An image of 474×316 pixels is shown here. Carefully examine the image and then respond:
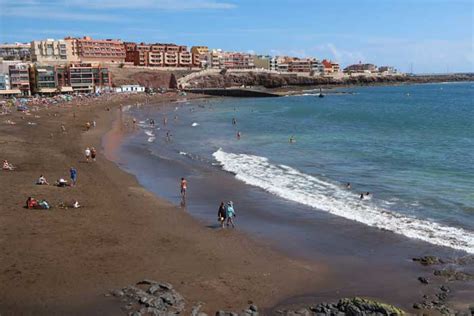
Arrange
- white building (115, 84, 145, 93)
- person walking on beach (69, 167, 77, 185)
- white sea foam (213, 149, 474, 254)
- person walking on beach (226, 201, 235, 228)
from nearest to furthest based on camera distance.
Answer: white sea foam (213, 149, 474, 254), person walking on beach (226, 201, 235, 228), person walking on beach (69, 167, 77, 185), white building (115, 84, 145, 93)

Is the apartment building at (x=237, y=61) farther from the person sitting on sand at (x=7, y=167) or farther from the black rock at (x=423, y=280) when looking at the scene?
the black rock at (x=423, y=280)

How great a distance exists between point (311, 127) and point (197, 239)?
37.6m

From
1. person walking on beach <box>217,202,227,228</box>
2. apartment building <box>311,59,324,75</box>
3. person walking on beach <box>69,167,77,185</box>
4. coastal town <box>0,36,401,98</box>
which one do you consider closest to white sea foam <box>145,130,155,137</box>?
person walking on beach <box>69,167,77,185</box>

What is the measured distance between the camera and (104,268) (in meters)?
11.9

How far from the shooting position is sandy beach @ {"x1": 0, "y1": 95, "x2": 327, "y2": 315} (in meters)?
10.5

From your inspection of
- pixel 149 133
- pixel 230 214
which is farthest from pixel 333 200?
pixel 149 133

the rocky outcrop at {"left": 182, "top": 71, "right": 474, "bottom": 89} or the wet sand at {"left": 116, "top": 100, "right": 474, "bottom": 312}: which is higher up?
the rocky outcrop at {"left": 182, "top": 71, "right": 474, "bottom": 89}

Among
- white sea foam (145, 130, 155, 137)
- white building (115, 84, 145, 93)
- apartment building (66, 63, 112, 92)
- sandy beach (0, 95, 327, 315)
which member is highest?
apartment building (66, 63, 112, 92)

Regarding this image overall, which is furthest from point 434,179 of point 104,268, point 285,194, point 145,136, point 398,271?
point 145,136

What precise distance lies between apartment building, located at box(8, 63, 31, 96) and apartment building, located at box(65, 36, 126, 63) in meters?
37.4

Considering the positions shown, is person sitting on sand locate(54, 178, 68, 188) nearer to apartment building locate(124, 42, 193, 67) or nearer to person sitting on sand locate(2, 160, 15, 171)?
person sitting on sand locate(2, 160, 15, 171)

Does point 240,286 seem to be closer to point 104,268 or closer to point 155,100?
point 104,268

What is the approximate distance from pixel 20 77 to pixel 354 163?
78.9m

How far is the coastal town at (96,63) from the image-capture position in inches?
3686
